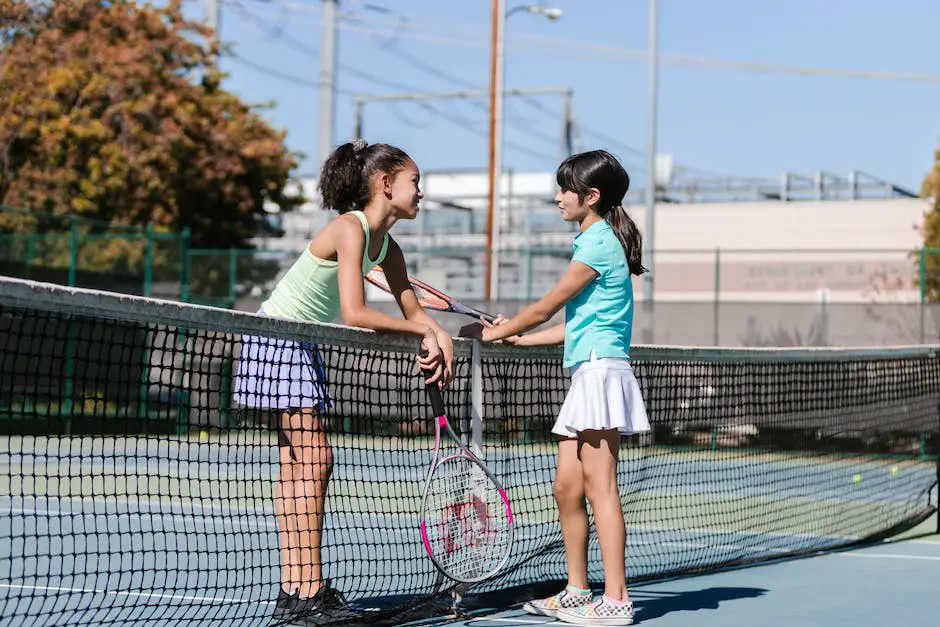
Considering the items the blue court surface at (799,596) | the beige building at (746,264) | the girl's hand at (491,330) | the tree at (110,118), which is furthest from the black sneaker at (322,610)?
the tree at (110,118)

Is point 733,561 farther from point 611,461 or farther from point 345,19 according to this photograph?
point 345,19

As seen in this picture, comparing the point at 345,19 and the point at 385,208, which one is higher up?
the point at 345,19

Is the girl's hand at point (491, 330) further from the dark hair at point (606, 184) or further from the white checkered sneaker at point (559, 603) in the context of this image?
the white checkered sneaker at point (559, 603)

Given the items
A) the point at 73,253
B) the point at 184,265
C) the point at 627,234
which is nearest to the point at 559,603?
the point at 627,234

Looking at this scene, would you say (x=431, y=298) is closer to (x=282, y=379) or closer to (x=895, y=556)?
(x=282, y=379)

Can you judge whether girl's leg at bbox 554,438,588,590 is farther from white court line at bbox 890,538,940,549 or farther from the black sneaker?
white court line at bbox 890,538,940,549

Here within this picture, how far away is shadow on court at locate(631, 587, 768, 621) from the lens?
5711 mm

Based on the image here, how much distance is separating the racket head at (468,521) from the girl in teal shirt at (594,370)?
0.97ft

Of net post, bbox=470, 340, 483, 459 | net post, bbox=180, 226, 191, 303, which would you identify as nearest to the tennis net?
net post, bbox=470, 340, 483, 459

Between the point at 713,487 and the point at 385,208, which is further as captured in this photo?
the point at 713,487

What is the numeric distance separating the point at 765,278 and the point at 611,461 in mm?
17099

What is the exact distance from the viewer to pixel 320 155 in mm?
21047

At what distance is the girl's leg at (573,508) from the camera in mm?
5289

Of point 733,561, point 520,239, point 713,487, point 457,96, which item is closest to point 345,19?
point 457,96
